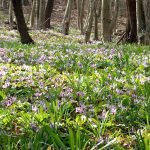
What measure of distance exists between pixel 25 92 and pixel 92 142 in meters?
1.73

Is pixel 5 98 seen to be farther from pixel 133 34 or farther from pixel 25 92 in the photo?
pixel 133 34

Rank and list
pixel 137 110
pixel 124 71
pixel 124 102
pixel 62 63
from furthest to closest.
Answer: pixel 62 63
pixel 124 71
pixel 124 102
pixel 137 110

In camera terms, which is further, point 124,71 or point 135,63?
point 135,63

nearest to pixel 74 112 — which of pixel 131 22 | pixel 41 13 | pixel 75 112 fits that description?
pixel 75 112

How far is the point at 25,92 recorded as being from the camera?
4164mm

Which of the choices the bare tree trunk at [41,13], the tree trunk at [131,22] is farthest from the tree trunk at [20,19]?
the bare tree trunk at [41,13]

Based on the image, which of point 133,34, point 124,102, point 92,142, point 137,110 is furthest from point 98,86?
point 133,34

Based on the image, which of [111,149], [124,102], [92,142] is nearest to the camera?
[111,149]

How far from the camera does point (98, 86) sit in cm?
410

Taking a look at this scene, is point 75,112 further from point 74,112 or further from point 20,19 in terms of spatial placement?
point 20,19

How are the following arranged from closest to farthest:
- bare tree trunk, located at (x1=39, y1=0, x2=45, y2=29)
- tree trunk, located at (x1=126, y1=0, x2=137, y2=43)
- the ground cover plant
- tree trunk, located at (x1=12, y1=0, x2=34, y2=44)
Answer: the ground cover plant, tree trunk, located at (x1=12, y1=0, x2=34, y2=44), tree trunk, located at (x1=126, y1=0, x2=137, y2=43), bare tree trunk, located at (x1=39, y1=0, x2=45, y2=29)

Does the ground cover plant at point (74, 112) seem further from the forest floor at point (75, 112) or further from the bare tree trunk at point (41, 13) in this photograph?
the bare tree trunk at point (41, 13)

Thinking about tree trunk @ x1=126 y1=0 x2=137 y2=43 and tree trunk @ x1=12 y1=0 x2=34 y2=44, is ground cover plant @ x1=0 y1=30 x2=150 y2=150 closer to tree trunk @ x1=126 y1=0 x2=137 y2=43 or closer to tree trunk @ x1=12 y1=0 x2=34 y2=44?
tree trunk @ x1=12 y1=0 x2=34 y2=44

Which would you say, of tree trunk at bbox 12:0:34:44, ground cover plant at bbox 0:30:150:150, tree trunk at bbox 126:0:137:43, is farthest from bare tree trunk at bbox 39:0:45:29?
ground cover plant at bbox 0:30:150:150
